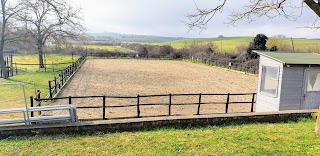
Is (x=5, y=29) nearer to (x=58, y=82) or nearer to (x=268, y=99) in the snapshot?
(x=58, y=82)

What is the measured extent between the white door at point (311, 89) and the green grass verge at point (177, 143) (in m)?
3.63

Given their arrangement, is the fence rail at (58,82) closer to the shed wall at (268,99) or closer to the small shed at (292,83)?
the shed wall at (268,99)

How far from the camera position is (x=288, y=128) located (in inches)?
294

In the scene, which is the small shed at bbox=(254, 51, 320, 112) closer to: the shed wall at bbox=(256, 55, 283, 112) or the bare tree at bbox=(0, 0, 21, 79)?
the shed wall at bbox=(256, 55, 283, 112)

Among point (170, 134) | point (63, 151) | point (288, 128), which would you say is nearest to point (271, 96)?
point (288, 128)

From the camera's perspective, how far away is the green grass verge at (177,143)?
5.50 m

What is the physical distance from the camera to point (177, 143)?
19.6 ft

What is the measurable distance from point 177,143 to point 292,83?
20.8 ft

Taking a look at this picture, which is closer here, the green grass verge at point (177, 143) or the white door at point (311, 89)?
the green grass verge at point (177, 143)

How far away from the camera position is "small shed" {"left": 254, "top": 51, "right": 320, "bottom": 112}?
32.6 feet

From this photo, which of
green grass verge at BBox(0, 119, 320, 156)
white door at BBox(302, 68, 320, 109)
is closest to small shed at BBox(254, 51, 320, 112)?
white door at BBox(302, 68, 320, 109)

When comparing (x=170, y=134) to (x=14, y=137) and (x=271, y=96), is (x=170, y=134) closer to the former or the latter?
(x=14, y=137)

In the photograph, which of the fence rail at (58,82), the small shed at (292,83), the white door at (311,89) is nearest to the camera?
the small shed at (292,83)

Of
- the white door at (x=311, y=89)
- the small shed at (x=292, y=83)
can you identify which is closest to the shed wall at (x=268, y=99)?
the small shed at (x=292, y=83)
